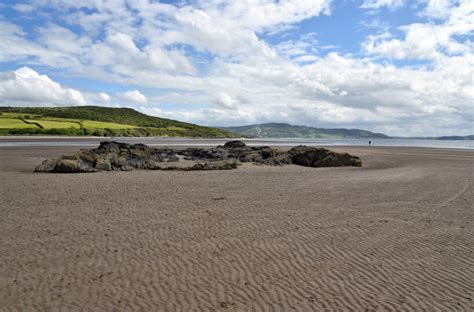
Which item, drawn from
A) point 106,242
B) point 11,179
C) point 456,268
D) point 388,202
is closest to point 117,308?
point 106,242

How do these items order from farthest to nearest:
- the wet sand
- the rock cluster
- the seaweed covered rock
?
the seaweed covered rock < the rock cluster < the wet sand

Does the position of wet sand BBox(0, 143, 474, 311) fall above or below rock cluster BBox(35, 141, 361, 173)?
below

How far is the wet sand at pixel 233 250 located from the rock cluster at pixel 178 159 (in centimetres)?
797

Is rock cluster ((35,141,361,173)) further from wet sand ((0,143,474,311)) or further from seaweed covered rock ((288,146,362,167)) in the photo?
wet sand ((0,143,474,311))

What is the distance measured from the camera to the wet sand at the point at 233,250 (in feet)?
23.6

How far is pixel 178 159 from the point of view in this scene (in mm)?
37031

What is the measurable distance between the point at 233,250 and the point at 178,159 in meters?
27.9

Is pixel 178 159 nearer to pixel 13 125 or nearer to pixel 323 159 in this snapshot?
pixel 323 159

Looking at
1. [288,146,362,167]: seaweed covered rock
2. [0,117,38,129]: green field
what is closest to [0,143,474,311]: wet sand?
[288,146,362,167]: seaweed covered rock

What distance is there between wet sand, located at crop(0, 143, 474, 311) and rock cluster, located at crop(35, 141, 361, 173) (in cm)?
797

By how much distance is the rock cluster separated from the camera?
26.7 m

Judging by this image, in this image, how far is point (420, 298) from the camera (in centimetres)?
731

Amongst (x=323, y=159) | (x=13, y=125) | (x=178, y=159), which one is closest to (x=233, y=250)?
(x=323, y=159)

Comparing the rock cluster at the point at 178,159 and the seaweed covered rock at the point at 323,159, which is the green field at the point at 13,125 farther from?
the seaweed covered rock at the point at 323,159
